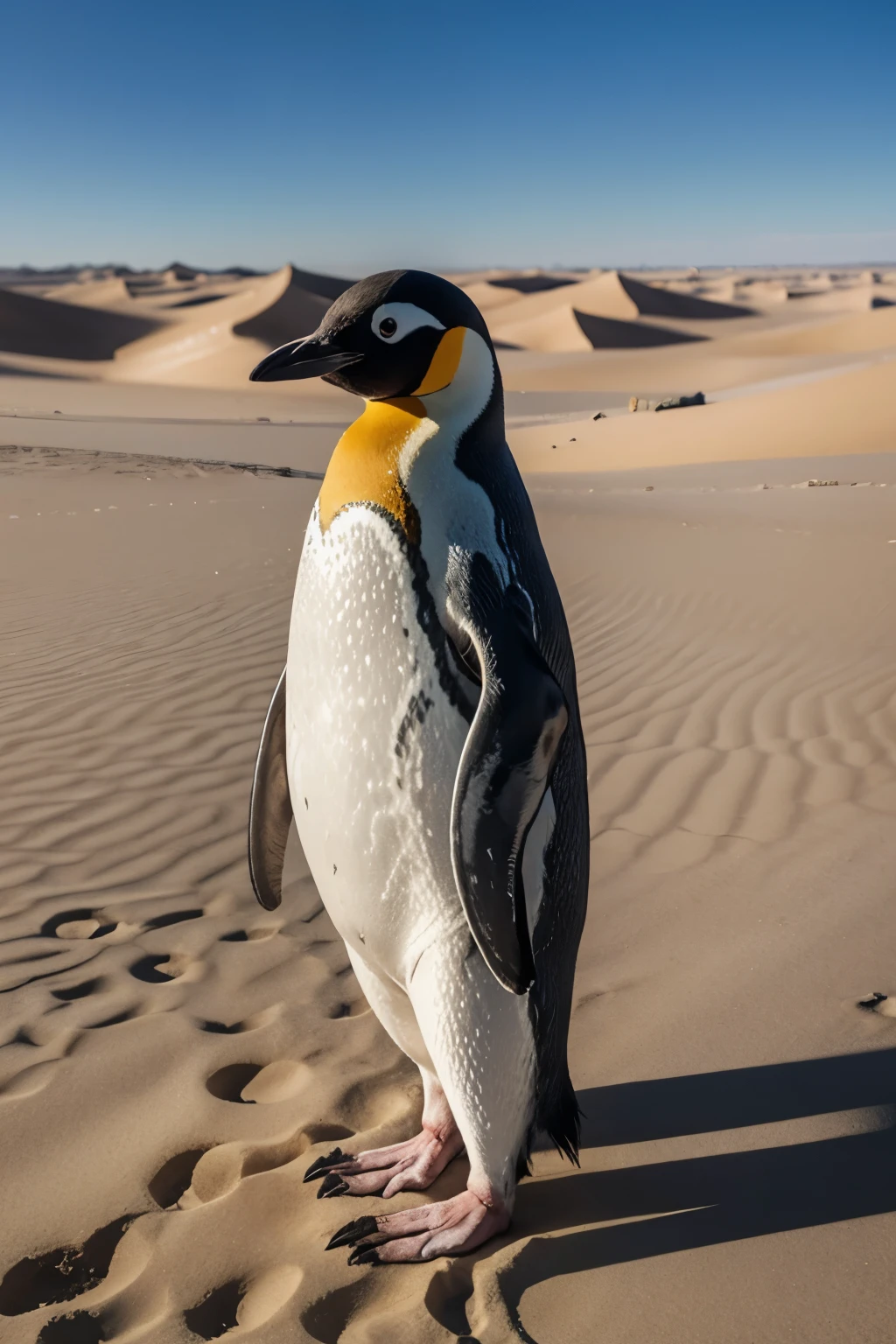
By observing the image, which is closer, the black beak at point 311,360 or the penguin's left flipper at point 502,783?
the penguin's left flipper at point 502,783

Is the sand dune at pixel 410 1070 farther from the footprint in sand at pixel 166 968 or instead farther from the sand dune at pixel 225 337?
the sand dune at pixel 225 337

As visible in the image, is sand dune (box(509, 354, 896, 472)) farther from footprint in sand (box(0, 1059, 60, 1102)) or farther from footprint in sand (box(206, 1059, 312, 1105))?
footprint in sand (box(0, 1059, 60, 1102))

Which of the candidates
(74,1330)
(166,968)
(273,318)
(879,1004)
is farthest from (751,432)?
(273,318)

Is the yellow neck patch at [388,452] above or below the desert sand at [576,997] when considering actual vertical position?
above

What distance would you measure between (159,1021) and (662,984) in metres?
1.38

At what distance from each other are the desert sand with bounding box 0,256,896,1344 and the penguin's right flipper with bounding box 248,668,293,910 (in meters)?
0.51

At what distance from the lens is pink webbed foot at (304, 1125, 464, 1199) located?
211cm

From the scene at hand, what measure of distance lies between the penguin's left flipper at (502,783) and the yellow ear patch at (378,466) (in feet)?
0.80

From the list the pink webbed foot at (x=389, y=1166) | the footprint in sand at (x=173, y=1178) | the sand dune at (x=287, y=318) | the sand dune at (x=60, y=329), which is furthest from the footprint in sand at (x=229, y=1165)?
the sand dune at (x=60, y=329)

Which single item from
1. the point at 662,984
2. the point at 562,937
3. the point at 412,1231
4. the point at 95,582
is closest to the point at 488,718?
the point at 562,937

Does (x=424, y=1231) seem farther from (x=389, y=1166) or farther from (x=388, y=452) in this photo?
(x=388, y=452)

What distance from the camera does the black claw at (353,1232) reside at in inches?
77.1

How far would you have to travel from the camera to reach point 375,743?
1860 mm

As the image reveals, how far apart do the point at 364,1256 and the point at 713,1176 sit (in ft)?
2.46
